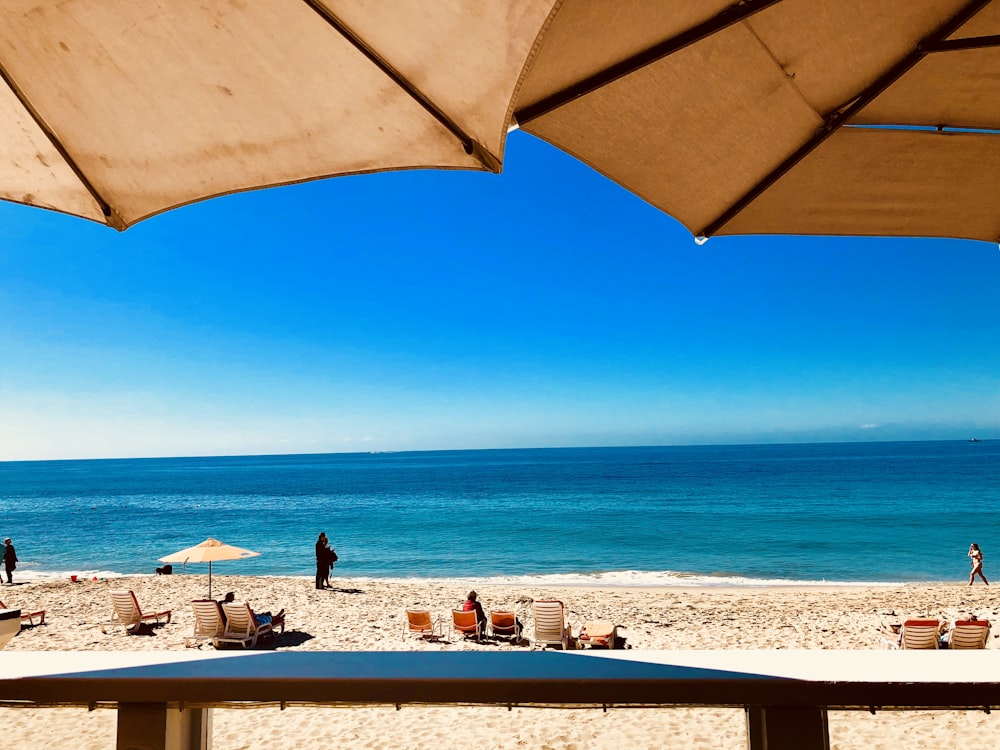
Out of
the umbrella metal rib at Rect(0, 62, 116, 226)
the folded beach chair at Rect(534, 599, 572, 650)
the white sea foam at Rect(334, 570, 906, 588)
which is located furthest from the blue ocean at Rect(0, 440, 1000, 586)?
the umbrella metal rib at Rect(0, 62, 116, 226)

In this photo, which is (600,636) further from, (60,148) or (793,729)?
(60,148)

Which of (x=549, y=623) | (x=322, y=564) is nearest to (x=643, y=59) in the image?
(x=549, y=623)

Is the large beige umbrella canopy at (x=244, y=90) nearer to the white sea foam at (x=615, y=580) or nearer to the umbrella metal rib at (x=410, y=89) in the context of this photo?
the umbrella metal rib at (x=410, y=89)

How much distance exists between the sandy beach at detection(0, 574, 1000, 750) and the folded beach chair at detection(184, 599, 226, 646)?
0.67m

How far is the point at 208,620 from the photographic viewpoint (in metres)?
9.84

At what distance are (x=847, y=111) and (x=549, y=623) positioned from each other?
890 cm

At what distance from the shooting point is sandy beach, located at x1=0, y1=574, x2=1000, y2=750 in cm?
121

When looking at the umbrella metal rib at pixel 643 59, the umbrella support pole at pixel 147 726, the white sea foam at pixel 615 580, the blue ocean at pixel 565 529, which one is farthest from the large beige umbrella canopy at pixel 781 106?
the blue ocean at pixel 565 529

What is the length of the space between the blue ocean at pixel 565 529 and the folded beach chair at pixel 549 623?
11.2 meters

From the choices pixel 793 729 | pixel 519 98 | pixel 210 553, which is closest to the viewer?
pixel 793 729

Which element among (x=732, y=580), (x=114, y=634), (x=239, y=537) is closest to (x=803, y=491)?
(x=732, y=580)

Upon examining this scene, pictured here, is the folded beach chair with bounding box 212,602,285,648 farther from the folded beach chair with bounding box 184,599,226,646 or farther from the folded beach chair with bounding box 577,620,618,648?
the folded beach chair with bounding box 577,620,618,648

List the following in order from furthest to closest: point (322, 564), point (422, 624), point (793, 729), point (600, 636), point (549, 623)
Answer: point (322, 564) < point (422, 624) < point (549, 623) < point (600, 636) < point (793, 729)

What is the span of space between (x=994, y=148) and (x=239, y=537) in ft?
125
